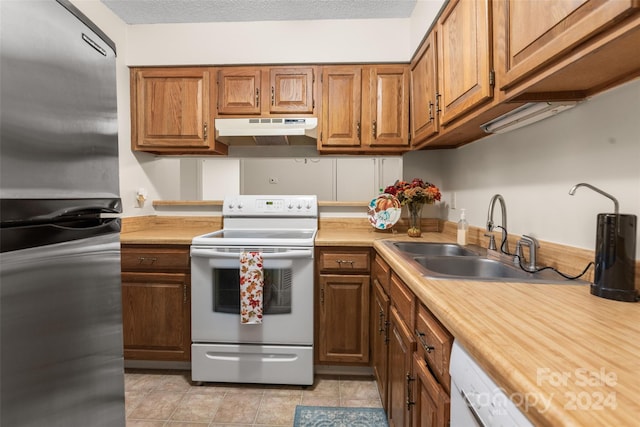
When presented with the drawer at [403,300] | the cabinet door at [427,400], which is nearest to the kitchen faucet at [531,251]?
the drawer at [403,300]

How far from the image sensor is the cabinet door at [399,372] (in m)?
1.17

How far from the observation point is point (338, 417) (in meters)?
1.72

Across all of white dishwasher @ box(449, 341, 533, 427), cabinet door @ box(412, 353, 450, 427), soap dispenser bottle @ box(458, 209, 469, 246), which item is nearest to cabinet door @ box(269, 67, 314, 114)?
soap dispenser bottle @ box(458, 209, 469, 246)

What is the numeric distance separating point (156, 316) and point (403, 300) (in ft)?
5.35

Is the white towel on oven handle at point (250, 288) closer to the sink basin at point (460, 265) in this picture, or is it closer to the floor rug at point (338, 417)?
the floor rug at point (338, 417)

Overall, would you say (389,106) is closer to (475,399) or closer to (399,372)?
(399,372)

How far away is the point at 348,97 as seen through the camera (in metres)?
2.37

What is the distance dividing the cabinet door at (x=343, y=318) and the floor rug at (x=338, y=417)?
308 mm

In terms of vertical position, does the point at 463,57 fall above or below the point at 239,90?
below

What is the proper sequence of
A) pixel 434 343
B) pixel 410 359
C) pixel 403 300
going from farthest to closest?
pixel 403 300 < pixel 410 359 < pixel 434 343

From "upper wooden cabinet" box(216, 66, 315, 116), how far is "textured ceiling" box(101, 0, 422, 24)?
1.22 ft

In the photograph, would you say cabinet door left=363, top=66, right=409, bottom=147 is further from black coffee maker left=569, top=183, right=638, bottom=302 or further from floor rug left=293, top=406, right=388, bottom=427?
floor rug left=293, top=406, right=388, bottom=427

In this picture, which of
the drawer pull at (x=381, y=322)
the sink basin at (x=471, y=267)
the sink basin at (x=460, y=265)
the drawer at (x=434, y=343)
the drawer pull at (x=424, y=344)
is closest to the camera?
the drawer at (x=434, y=343)

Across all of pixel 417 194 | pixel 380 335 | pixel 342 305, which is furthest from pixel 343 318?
pixel 417 194
